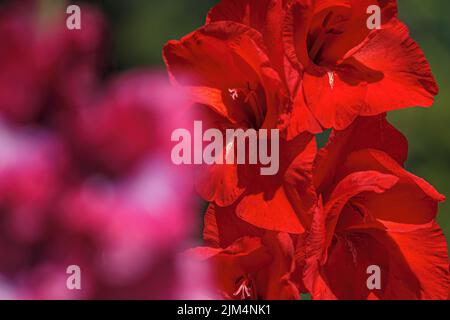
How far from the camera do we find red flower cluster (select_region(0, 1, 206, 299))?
156 mm

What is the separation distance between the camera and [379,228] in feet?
1.15

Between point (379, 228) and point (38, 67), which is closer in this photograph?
point (38, 67)

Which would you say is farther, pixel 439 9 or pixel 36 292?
pixel 439 9

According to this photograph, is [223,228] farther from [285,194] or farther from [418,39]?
[418,39]

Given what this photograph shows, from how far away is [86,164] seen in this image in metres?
0.17

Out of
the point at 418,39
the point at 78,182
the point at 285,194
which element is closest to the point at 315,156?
the point at 285,194

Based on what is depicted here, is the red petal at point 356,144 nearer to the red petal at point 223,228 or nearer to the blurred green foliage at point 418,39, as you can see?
the red petal at point 223,228

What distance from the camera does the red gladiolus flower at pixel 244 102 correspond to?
1.07ft

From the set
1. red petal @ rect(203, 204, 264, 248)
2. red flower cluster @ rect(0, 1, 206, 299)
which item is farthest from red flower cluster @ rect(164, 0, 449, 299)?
red flower cluster @ rect(0, 1, 206, 299)

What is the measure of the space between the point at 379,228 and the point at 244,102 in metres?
0.09

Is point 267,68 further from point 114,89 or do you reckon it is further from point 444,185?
point 444,185

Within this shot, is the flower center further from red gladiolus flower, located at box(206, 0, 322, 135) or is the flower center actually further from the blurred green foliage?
the blurred green foliage
